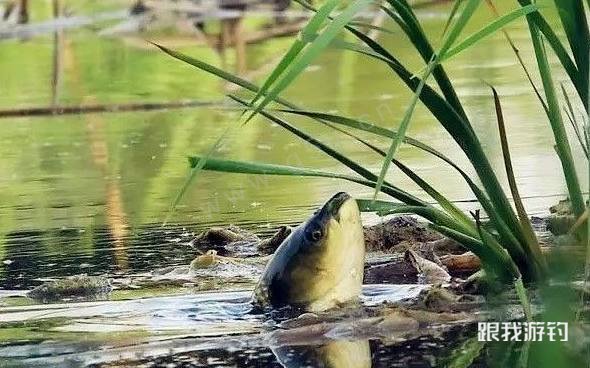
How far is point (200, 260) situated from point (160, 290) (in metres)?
0.29

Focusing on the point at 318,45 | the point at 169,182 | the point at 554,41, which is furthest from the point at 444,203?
the point at 169,182

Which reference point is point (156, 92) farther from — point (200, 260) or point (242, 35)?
point (200, 260)

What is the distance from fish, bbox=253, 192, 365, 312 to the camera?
3.60m

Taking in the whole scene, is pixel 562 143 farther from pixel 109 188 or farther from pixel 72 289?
pixel 109 188

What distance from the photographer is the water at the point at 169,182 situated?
134 inches

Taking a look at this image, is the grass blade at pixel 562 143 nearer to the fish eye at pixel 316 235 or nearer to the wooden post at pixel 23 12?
the fish eye at pixel 316 235

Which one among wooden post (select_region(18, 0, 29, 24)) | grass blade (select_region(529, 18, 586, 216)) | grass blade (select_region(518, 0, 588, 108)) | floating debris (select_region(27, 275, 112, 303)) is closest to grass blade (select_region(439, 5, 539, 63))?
grass blade (select_region(518, 0, 588, 108))

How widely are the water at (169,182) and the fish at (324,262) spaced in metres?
0.10

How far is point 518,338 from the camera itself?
10.2 feet

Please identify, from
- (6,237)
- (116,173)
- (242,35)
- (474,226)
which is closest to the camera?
(474,226)

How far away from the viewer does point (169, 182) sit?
245 inches

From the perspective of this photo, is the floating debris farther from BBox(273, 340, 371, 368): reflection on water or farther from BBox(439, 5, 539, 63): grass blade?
BBox(439, 5, 539, 63): grass blade

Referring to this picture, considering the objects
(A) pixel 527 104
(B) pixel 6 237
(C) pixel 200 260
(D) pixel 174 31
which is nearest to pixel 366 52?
(C) pixel 200 260

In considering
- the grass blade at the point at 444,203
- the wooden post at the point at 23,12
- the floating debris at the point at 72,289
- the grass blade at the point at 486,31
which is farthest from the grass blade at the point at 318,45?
the wooden post at the point at 23,12
